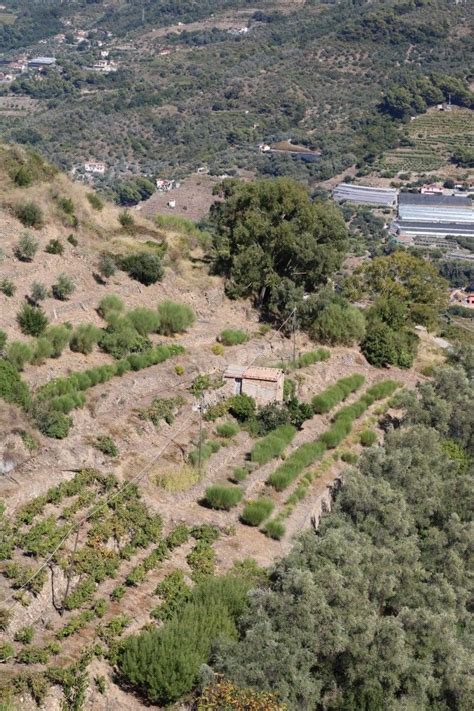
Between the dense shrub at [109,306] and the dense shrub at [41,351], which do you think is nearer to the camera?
the dense shrub at [41,351]

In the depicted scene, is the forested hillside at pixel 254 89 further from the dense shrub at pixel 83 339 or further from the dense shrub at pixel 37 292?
the dense shrub at pixel 83 339

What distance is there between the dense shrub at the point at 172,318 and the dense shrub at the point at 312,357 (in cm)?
286

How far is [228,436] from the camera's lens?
16.4 m

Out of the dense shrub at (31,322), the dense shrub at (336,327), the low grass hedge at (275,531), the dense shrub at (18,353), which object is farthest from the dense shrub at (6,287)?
the dense shrub at (336,327)

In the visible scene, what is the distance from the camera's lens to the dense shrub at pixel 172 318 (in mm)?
19422

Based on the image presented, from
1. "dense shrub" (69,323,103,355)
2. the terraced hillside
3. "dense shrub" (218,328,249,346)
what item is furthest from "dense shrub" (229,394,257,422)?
"dense shrub" (69,323,103,355)

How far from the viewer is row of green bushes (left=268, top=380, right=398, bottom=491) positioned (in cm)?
1536

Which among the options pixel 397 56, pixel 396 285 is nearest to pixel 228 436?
pixel 396 285

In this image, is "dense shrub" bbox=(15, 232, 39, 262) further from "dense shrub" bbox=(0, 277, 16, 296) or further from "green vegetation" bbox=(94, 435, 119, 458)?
"green vegetation" bbox=(94, 435, 119, 458)

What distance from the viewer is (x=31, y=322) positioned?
54.0 feet

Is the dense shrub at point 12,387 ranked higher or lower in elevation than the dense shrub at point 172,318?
higher

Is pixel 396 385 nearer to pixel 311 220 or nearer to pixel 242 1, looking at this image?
pixel 311 220

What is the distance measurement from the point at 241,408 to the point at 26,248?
19.4 feet

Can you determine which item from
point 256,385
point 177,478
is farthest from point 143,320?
point 177,478
